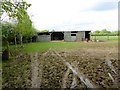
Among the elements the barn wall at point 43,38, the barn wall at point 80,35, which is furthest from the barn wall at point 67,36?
the barn wall at point 43,38

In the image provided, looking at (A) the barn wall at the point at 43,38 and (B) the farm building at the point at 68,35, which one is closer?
(B) the farm building at the point at 68,35

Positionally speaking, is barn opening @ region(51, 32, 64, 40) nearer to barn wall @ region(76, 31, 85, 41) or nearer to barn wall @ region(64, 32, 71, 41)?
barn wall @ region(64, 32, 71, 41)

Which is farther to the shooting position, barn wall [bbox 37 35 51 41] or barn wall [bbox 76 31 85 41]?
barn wall [bbox 37 35 51 41]

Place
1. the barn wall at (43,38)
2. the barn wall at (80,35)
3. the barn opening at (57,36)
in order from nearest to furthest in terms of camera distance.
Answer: the barn wall at (80,35)
the barn wall at (43,38)
the barn opening at (57,36)

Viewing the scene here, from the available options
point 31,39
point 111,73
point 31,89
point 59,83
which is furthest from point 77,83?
point 31,39

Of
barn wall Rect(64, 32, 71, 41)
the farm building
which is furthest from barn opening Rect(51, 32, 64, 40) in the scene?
barn wall Rect(64, 32, 71, 41)

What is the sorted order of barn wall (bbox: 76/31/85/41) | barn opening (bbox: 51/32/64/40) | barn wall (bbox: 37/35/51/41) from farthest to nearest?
barn opening (bbox: 51/32/64/40) → barn wall (bbox: 37/35/51/41) → barn wall (bbox: 76/31/85/41)

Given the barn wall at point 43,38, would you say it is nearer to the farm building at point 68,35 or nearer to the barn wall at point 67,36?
the farm building at point 68,35

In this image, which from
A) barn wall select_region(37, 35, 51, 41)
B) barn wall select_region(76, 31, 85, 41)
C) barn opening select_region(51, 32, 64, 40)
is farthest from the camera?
barn opening select_region(51, 32, 64, 40)

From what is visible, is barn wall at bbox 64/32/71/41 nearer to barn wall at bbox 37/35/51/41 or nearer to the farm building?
the farm building

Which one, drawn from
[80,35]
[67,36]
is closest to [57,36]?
[67,36]

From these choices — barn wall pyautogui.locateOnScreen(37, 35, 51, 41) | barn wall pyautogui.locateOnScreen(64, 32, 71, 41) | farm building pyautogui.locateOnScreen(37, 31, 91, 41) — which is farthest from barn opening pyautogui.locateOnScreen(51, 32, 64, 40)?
barn wall pyautogui.locateOnScreen(64, 32, 71, 41)

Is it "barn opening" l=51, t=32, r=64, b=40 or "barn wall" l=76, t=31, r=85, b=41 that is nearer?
"barn wall" l=76, t=31, r=85, b=41

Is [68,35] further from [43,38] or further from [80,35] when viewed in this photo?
[43,38]
